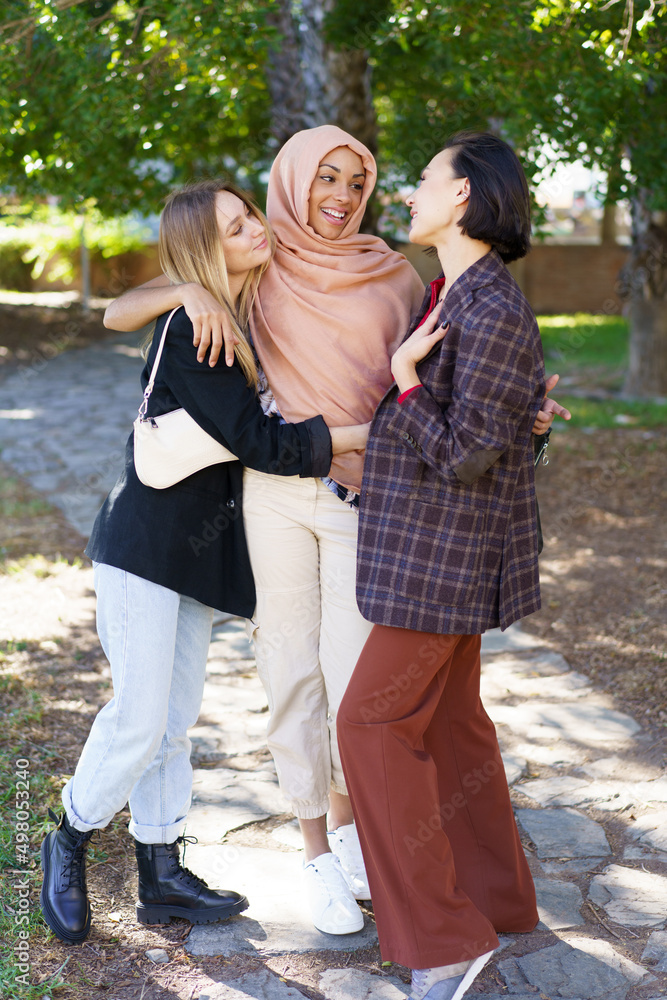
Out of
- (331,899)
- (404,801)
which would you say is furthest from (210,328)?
(331,899)

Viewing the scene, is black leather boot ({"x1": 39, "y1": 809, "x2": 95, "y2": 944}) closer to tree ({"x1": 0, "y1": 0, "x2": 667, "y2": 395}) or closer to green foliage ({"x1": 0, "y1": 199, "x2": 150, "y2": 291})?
tree ({"x1": 0, "y1": 0, "x2": 667, "y2": 395})

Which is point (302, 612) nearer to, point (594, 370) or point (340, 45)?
point (340, 45)

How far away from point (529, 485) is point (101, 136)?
4.47m

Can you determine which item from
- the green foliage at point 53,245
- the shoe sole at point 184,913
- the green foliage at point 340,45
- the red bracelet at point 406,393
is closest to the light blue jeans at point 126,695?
the shoe sole at point 184,913

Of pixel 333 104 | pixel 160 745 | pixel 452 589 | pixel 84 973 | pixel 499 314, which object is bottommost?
pixel 84 973

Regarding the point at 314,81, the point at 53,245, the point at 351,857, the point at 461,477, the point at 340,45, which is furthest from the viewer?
the point at 53,245

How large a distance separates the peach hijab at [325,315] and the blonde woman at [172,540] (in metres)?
0.08

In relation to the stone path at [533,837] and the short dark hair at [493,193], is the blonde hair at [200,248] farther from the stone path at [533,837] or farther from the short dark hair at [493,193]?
the stone path at [533,837]

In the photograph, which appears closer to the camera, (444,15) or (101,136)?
(444,15)

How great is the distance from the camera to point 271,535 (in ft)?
7.98

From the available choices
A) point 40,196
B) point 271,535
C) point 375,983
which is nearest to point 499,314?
point 271,535

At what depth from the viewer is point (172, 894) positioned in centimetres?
250

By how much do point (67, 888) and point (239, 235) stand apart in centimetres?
176

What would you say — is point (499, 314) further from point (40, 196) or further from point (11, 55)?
point (40, 196)
